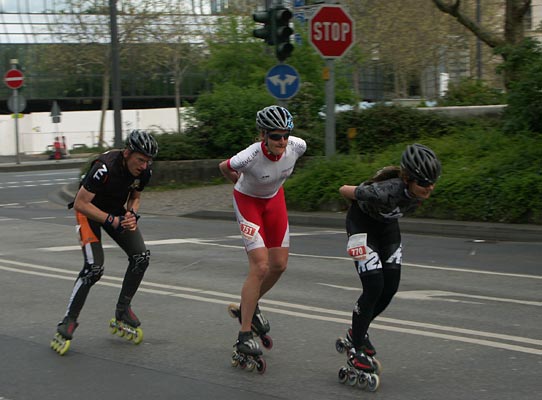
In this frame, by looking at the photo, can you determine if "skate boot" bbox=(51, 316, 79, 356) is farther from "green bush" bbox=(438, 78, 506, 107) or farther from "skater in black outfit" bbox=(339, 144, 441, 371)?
"green bush" bbox=(438, 78, 506, 107)

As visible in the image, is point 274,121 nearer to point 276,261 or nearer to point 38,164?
point 276,261

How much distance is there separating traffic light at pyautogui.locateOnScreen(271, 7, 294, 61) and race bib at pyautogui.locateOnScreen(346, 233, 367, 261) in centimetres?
1214

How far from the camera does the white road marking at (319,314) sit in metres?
7.22

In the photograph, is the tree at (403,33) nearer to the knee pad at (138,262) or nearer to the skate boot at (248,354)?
the knee pad at (138,262)

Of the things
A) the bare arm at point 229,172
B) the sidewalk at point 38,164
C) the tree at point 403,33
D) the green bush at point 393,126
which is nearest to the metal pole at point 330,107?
the green bush at point 393,126

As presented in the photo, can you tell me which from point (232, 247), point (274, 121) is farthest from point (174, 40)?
point (274, 121)

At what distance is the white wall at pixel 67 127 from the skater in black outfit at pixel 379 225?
36643 mm

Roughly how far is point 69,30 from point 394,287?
164ft

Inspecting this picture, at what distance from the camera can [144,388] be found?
6.12 m

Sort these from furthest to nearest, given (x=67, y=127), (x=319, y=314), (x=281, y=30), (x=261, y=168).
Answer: (x=67, y=127)
(x=281, y=30)
(x=319, y=314)
(x=261, y=168)

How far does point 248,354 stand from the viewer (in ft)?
21.0

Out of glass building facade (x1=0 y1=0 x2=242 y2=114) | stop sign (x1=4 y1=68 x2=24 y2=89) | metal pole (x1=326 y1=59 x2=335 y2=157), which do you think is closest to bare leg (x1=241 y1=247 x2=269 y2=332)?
metal pole (x1=326 y1=59 x2=335 y2=157)

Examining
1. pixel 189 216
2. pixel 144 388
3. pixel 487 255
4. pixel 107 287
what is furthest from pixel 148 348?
pixel 189 216

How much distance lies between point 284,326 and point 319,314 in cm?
56
